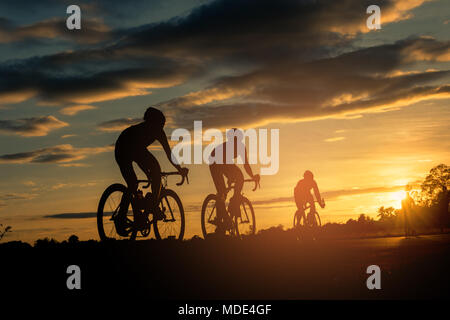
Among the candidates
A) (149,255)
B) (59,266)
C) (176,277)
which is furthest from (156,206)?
(59,266)

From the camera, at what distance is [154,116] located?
A: 1096cm

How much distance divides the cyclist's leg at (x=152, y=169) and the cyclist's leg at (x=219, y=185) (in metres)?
3.47

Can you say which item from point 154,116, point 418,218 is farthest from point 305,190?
point 418,218

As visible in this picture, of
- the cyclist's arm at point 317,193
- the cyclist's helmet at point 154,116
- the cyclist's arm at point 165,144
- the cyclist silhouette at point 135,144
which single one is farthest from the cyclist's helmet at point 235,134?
the cyclist's arm at point 317,193

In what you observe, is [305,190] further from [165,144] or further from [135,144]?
[135,144]

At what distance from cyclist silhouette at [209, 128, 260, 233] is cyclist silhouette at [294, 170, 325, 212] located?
389cm

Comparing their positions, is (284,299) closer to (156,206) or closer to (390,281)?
(390,281)

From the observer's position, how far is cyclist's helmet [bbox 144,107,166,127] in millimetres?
10969

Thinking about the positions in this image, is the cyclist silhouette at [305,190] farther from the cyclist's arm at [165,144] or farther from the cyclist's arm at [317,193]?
the cyclist's arm at [165,144]

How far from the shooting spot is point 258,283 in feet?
31.6

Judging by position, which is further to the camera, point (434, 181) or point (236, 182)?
point (434, 181)

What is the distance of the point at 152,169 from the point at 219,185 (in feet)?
13.6

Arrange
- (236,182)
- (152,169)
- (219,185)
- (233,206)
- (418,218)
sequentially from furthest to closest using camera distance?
(418,218) → (233,206) → (236,182) → (219,185) → (152,169)
